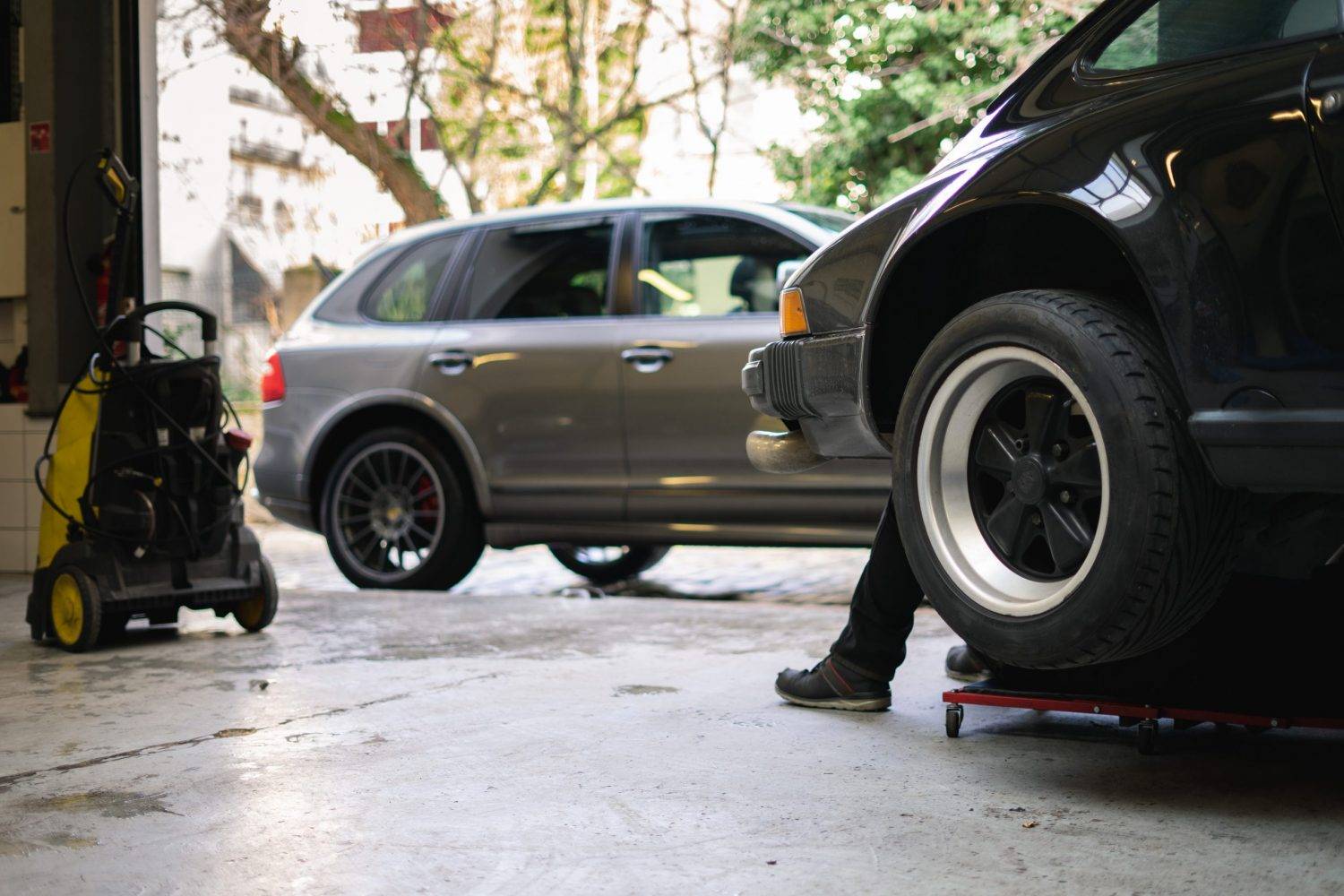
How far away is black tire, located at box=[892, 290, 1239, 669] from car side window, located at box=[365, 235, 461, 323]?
14.0 ft

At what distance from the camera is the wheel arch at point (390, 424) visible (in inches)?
256

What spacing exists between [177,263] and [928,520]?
12534mm

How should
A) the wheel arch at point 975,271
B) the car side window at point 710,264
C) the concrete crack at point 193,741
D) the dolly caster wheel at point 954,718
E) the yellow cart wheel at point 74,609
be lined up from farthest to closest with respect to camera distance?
the car side window at point 710,264, the yellow cart wheel at point 74,609, the dolly caster wheel at point 954,718, the concrete crack at point 193,741, the wheel arch at point 975,271

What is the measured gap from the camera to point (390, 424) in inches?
265

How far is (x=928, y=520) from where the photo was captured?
2.91 m

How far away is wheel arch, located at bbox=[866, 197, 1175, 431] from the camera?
286 cm

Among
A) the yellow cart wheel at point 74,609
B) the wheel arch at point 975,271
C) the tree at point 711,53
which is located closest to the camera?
the wheel arch at point 975,271

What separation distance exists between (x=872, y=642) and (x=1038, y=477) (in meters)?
0.89

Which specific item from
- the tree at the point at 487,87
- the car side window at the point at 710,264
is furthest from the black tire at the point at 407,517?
the tree at the point at 487,87

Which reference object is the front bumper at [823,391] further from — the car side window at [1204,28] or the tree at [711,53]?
the tree at [711,53]

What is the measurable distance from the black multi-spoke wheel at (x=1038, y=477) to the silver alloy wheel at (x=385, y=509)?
4101mm

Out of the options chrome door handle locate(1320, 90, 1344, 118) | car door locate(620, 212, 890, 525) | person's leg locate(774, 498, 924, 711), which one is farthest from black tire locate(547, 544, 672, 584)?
chrome door handle locate(1320, 90, 1344, 118)

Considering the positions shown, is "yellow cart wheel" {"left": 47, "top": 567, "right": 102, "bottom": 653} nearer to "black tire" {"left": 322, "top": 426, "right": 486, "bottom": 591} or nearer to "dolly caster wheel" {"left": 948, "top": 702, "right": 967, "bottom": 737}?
"black tire" {"left": 322, "top": 426, "right": 486, "bottom": 591}

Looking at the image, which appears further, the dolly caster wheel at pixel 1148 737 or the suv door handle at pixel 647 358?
the suv door handle at pixel 647 358
